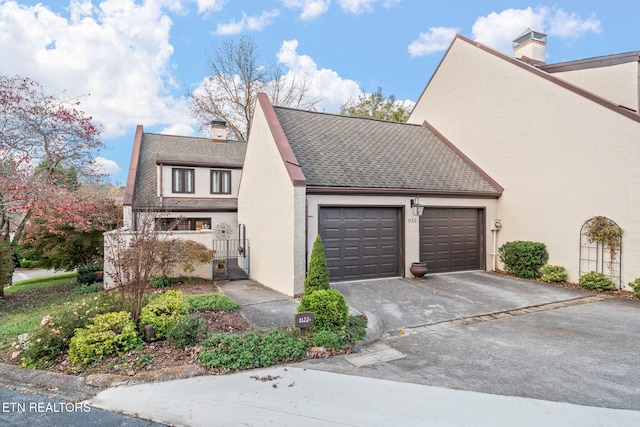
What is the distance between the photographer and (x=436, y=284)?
383 inches

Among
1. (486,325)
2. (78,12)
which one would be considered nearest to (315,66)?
(78,12)

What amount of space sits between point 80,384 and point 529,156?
12.9m

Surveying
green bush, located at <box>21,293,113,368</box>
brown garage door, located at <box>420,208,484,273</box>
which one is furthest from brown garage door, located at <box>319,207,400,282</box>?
green bush, located at <box>21,293,113,368</box>

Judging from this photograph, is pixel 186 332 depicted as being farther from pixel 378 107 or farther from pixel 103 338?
pixel 378 107

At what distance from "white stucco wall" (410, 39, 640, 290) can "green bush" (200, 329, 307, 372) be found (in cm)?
947

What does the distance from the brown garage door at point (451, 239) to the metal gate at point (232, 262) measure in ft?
21.5

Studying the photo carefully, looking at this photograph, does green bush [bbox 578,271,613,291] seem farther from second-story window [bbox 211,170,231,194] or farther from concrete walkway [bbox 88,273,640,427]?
second-story window [bbox 211,170,231,194]

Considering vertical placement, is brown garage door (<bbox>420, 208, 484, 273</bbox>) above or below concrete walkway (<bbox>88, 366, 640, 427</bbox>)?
above

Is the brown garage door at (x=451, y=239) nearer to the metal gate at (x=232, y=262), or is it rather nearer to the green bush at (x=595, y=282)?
the green bush at (x=595, y=282)

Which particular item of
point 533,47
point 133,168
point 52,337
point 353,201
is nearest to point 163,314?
point 52,337

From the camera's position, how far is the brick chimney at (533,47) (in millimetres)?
14297

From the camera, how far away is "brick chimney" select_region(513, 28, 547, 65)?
14297mm

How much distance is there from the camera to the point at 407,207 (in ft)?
34.1

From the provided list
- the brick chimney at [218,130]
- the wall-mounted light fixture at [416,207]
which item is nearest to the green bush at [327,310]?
the wall-mounted light fixture at [416,207]
